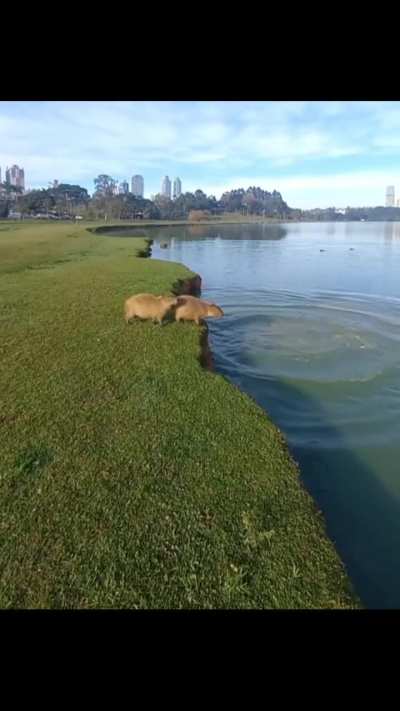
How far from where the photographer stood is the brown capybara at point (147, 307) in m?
7.78

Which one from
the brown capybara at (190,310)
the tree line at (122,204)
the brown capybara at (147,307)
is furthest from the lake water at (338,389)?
the tree line at (122,204)

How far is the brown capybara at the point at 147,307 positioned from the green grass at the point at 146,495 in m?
1.71

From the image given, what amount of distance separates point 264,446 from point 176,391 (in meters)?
1.49

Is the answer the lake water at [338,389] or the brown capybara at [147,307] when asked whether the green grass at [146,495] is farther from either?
the brown capybara at [147,307]

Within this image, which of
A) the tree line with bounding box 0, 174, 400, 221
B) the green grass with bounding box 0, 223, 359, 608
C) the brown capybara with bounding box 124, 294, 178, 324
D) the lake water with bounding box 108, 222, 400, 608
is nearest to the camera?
the green grass with bounding box 0, 223, 359, 608

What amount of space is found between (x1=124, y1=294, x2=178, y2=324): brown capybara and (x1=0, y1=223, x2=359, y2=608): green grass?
1.71 metres

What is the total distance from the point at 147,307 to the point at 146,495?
4976mm

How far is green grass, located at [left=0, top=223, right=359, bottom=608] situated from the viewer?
8.19 ft

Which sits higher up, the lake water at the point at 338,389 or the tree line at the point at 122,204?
the tree line at the point at 122,204

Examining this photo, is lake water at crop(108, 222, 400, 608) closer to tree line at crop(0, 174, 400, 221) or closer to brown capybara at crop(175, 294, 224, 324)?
brown capybara at crop(175, 294, 224, 324)

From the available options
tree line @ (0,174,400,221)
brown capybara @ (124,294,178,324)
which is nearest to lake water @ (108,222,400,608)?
brown capybara @ (124,294,178,324)
